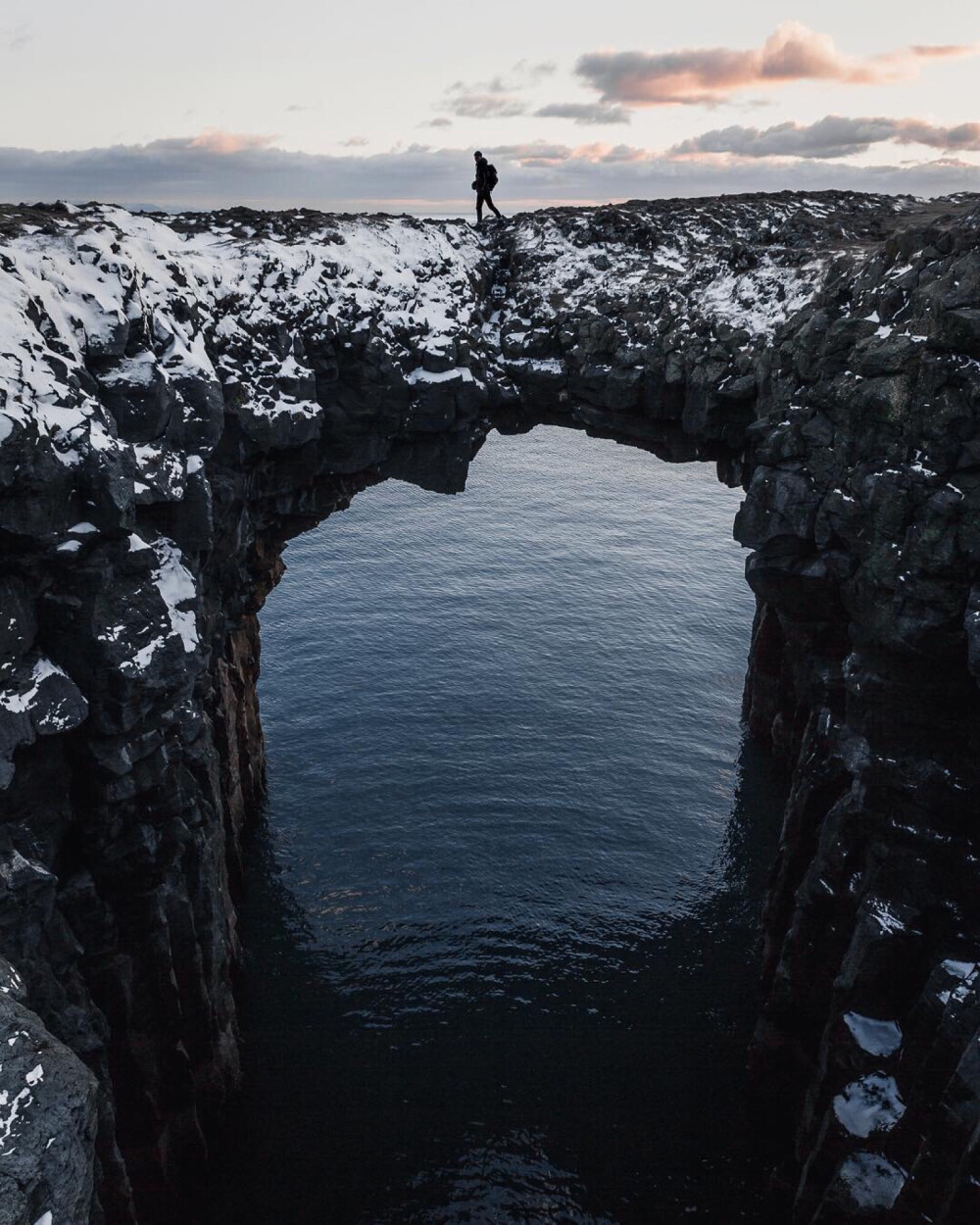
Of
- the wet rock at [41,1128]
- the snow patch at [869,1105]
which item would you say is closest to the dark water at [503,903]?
the snow patch at [869,1105]

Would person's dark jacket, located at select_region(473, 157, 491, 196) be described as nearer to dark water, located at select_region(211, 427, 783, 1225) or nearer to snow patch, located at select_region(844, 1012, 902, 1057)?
dark water, located at select_region(211, 427, 783, 1225)

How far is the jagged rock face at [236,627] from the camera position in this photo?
24.8m

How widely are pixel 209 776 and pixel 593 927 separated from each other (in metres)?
19.0

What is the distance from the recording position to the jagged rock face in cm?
2478

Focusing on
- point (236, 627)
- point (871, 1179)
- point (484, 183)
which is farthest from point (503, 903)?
point (484, 183)

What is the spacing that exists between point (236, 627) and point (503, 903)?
58.3 feet

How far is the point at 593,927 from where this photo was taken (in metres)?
41.4

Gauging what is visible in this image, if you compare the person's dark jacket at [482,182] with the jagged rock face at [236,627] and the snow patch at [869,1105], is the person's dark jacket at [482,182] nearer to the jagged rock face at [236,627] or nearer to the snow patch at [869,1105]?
the jagged rock face at [236,627]

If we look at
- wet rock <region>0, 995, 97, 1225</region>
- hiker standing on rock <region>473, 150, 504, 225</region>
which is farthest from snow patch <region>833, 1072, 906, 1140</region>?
hiker standing on rock <region>473, 150, 504, 225</region>

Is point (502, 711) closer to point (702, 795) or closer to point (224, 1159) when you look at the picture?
point (702, 795)

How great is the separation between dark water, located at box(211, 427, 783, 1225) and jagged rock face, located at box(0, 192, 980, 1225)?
3.34 meters

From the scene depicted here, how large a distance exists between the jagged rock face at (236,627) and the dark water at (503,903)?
11.0 ft

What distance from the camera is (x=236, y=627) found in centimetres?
4206

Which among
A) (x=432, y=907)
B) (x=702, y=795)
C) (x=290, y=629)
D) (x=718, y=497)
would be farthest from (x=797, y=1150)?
(x=718, y=497)
